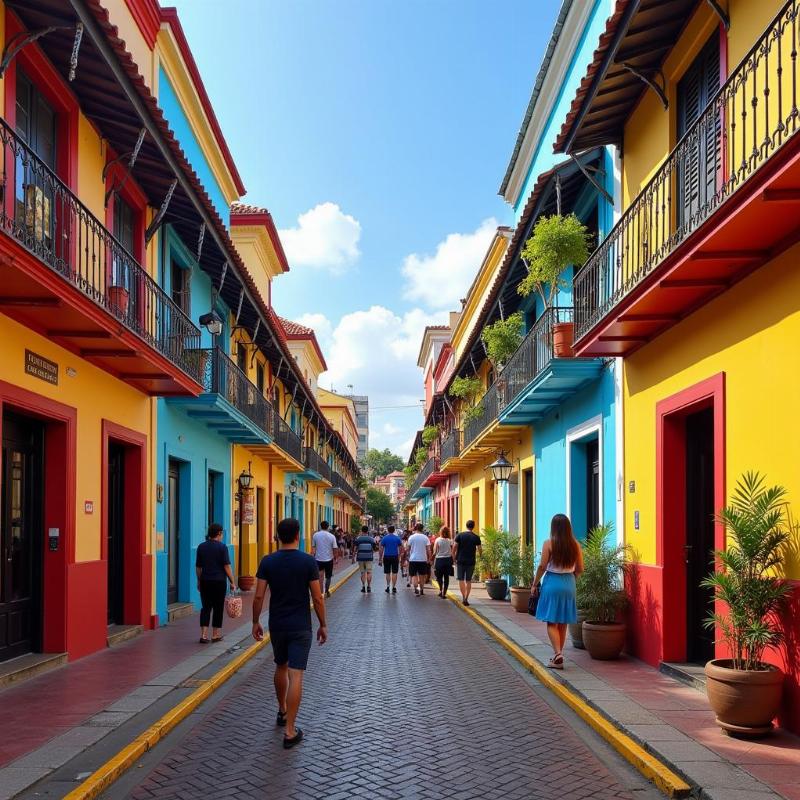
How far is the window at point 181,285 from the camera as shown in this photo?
1554cm

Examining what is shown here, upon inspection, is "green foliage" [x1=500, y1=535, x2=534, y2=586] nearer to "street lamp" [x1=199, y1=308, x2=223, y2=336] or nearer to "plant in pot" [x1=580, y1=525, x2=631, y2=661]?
"plant in pot" [x1=580, y1=525, x2=631, y2=661]

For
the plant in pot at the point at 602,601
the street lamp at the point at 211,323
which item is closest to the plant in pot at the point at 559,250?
the plant in pot at the point at 602,601

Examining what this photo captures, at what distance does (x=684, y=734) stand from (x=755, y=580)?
129 cm

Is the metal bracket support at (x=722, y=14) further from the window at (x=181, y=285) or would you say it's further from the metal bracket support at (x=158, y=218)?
the window at (x=181, y=285)

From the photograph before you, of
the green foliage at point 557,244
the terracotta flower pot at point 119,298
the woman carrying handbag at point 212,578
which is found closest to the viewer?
the terracotta flower pot at point 119,298

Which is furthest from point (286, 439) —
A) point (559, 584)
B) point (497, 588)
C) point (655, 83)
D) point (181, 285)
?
point (655, 83)

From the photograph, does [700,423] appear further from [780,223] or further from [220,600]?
[220,600]

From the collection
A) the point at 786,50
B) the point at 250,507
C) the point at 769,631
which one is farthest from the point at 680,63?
the point at 250,507

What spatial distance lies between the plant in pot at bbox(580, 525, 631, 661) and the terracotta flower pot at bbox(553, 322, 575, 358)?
2980 millimetres

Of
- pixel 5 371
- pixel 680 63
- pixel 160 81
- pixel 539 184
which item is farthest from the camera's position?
pixel 160 81

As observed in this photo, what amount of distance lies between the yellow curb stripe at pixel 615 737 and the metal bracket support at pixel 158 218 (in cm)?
775

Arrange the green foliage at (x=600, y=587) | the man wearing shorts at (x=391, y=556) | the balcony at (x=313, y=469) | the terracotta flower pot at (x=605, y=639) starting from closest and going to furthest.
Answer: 1. the terracotta flower pot at (x=605, y=639)
2. the green foliage at (x=600, y=587)
3. the man wearing shorts at (x=391, y=556)
4. the balcony at (x=313, y=469)

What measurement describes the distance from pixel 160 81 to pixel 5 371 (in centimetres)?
826

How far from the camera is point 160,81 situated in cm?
1480
